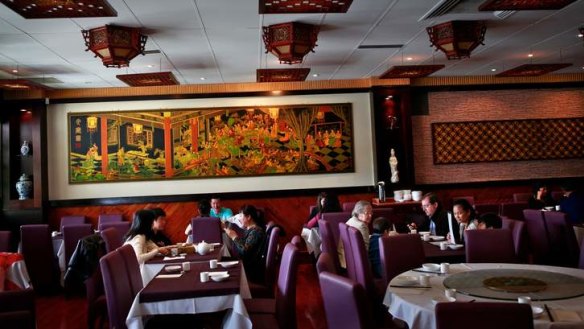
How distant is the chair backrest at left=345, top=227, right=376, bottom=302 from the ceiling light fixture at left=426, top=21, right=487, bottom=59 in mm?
3167

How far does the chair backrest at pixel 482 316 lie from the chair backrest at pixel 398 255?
6.64 feet

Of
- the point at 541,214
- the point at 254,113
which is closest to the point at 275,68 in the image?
the point at 254,113

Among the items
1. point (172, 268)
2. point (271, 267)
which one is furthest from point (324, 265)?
point (271, 267)

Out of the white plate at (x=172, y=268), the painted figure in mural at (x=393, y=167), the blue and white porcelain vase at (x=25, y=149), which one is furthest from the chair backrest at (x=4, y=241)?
Result: the painted figure in mural at (x=393, y=167)

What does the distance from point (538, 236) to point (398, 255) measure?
3.03 metres

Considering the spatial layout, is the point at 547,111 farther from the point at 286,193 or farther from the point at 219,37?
the point at 219,37

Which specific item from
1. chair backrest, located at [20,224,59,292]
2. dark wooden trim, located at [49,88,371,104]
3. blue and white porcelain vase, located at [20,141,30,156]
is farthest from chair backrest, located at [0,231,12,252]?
dark wooden trim, located at [49,88,371,104]

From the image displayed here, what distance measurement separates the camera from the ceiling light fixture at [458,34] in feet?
19.3

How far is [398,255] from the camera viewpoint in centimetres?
381

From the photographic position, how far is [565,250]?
18.3 feet

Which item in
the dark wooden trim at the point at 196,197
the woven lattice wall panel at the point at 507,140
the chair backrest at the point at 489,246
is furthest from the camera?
the woven lattice wall panel at the point at 507,140

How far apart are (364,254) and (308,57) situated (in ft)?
14.2

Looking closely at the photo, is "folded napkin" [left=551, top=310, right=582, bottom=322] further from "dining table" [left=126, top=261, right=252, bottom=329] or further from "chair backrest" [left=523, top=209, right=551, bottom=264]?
"chair backrest" [left=523, top=209, right=551, bottom=264]

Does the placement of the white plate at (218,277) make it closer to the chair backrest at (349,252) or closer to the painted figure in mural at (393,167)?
the chair backrest at (349,252)
